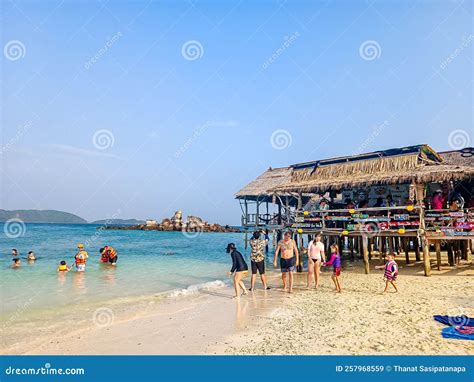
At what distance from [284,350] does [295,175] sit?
13.9 meters

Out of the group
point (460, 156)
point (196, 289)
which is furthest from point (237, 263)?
point (460, 156)

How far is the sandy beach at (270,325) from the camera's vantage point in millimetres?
A: 5609

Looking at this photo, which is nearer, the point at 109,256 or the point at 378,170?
the point at 378,170

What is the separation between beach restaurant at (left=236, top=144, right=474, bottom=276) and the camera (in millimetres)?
12492

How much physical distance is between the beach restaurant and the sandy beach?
2524 millimetres

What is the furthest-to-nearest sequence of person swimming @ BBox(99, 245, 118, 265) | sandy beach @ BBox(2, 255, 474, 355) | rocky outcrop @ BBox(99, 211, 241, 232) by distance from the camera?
1. rocky outcrop @ BBox(99, 211, 241, 232)
2. person swimming @ BBox(99, 245, 118, 265)
3. sandy beach @ BBox(2, 255, 474, 355)

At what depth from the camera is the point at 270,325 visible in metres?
6.92

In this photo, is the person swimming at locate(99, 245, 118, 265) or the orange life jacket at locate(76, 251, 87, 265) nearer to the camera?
the orange life jacket at locate(76, 251, 87, 265)

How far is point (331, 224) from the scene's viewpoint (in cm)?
1703

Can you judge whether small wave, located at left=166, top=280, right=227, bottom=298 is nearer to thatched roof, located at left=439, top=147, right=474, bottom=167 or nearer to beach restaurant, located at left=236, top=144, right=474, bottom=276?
beach restaurant, located at left=236, top=144, right=474, bottom=276

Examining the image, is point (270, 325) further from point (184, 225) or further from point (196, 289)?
point (184, 225)

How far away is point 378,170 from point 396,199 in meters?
2.19

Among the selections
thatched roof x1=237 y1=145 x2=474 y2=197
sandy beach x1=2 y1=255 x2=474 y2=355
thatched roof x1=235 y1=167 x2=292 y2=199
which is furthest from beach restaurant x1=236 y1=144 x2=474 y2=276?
thatched roof x1=235 y1=167 x2=292 y2=199

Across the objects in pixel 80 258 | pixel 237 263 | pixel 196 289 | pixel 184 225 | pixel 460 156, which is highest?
pixel 460 156
